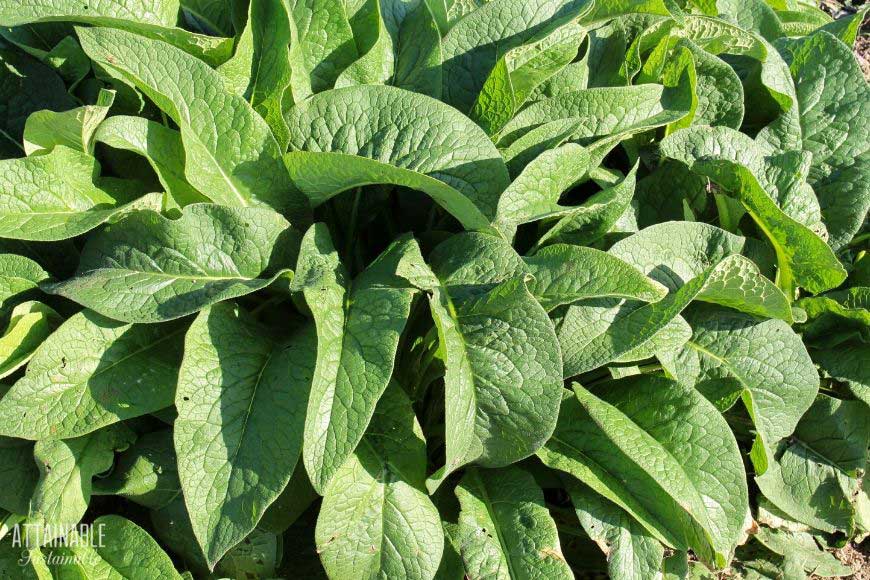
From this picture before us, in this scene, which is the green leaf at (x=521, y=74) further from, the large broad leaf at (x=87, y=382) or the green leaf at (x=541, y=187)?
the large broad leaf at (x=87, y=382)

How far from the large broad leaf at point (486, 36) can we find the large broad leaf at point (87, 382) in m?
1.36

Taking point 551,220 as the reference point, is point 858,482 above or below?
below

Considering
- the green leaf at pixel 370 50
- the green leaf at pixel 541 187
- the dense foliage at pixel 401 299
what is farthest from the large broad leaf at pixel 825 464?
the green leaf at pixel 370 50

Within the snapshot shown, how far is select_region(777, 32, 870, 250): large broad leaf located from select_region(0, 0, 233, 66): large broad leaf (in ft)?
7.34

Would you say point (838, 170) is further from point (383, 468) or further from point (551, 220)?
point (383, 468)

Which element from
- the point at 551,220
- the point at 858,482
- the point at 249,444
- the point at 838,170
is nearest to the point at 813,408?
the point at 858,482

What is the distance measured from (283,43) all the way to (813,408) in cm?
237

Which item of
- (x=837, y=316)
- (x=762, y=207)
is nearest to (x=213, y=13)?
(x=762, y=207)

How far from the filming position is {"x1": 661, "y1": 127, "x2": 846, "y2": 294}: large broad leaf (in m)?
2.85

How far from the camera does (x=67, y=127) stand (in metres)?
2.46

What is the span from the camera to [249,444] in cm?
227

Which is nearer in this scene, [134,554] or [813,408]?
[134,554]

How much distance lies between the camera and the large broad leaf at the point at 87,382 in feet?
7.61

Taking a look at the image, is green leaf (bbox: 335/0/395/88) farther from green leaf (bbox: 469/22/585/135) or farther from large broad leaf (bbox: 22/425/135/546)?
large broad leaf (bbox: 22/425/135/546)
